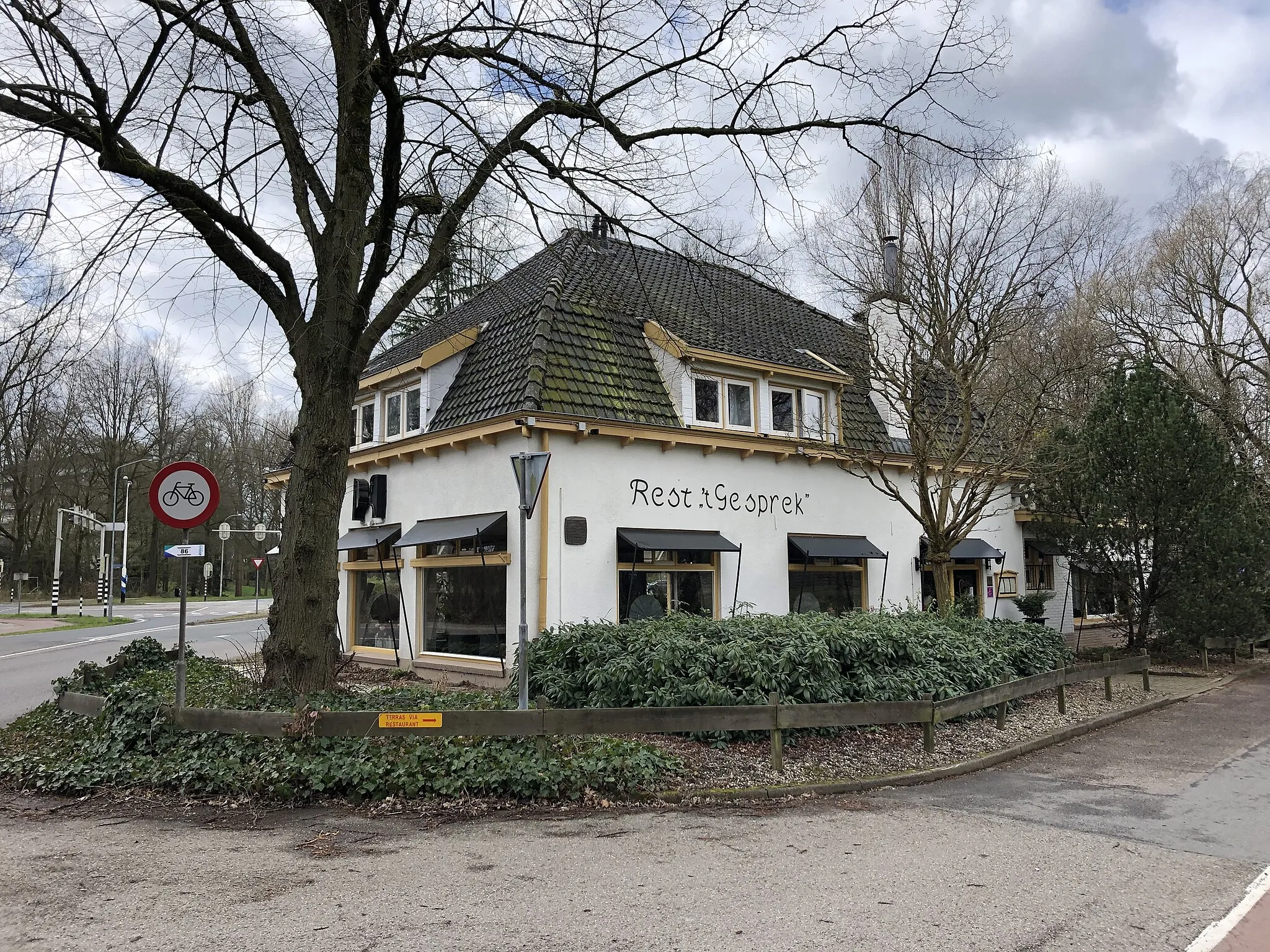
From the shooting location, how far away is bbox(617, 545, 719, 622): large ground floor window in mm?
14109

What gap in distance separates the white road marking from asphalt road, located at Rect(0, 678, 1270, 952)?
0.32 feet

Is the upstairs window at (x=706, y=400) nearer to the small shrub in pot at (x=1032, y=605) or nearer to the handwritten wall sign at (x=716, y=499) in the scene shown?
the handwritten wall sign at (x=716, y=499)

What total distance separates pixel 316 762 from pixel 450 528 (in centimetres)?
721

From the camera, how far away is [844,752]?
30.0ft

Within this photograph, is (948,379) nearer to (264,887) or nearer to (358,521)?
(358,521)

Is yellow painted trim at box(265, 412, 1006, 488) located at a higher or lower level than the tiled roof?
lower

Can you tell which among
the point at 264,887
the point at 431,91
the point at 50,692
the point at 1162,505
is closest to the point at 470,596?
the point at 50,692

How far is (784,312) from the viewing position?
1944 cm

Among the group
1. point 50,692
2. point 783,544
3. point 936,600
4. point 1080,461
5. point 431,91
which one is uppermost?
point 431,91

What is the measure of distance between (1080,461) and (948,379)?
175 inches

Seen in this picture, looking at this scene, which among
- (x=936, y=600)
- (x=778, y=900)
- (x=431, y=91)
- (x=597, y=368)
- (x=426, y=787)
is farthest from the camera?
(x=936, y=600)

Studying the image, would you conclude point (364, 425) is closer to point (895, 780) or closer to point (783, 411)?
point (783, 411)

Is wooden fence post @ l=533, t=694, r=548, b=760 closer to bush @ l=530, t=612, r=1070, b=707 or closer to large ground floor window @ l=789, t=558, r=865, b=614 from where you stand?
bush @ l=530, t=612, r=1070, b=707

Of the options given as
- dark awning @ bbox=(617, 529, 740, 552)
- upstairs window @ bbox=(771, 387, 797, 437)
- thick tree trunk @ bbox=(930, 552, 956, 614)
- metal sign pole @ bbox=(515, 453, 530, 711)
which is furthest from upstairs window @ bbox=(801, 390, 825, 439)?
metal sign pole @ bbox=(515, 453, 530, 711)
